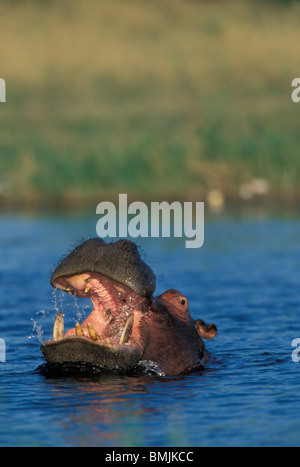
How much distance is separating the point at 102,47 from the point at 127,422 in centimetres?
4251

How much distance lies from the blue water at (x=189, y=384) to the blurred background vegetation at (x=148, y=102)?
8.88 metres

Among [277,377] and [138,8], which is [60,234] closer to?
[277,377]

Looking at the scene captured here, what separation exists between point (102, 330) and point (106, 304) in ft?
0.60

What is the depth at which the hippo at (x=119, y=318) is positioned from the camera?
736 centimetres

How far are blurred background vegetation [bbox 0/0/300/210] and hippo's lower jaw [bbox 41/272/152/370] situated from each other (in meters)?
16.7

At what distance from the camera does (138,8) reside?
56281 mm

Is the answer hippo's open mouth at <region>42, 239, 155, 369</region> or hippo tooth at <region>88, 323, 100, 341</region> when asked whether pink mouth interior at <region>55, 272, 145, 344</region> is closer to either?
hippo's open mouth at <region>42, 239, 155, 369</region>

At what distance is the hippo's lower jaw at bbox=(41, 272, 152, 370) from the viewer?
293 inches
